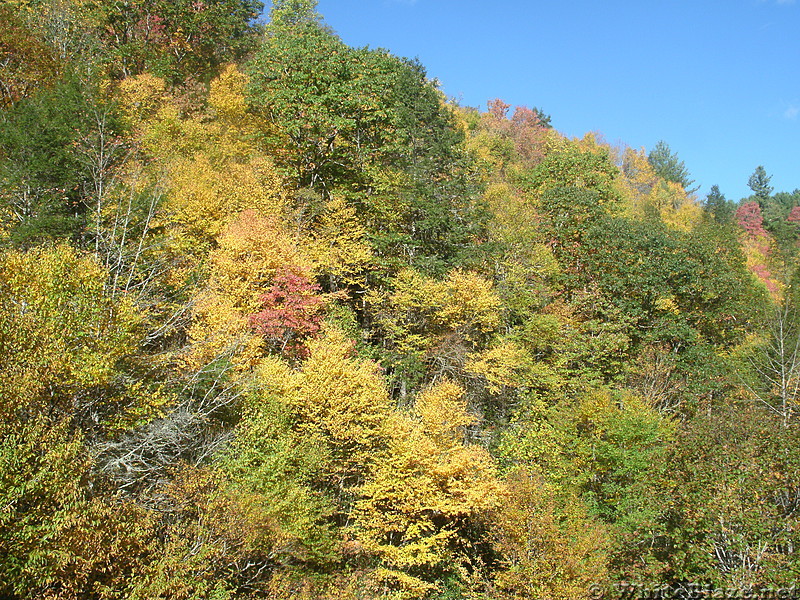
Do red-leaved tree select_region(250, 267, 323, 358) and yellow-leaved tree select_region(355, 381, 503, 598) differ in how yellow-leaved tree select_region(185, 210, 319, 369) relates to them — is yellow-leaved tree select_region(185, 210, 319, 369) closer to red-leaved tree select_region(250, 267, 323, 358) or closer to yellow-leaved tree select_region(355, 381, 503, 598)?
red-leaved tree select_region(250, 267, 323, 358)

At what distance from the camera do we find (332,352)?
827 inches

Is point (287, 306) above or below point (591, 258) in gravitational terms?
below

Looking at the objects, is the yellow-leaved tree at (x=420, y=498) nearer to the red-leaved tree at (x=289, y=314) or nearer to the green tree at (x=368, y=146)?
the red-leaved tree at (x=289, y=314)

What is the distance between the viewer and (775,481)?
13219 mm

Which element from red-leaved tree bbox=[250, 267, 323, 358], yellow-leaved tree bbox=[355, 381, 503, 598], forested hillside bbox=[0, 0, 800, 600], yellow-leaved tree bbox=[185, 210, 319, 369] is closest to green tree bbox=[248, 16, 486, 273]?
forested hillside bbox=[0, 0, 800, 600]

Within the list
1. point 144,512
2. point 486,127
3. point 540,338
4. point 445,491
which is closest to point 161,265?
point 144,512

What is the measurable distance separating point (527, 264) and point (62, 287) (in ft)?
76.7

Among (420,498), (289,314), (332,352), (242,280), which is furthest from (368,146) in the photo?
(420,498)

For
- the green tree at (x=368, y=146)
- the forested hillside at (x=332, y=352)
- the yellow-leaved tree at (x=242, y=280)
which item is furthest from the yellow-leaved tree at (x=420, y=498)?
the green tree at (x=368, y=146)

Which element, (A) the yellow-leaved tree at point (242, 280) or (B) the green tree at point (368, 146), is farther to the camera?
(B) the green tree at point (368, 146)

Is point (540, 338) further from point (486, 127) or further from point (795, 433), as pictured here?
point (486, 127)

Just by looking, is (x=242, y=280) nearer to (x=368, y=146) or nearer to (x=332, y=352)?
(x=332, y=352)

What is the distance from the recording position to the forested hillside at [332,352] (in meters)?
12.6

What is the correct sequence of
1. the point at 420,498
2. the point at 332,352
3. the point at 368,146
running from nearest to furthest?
the point at 420,498 < the point at 332,352 < the point at 368,146
